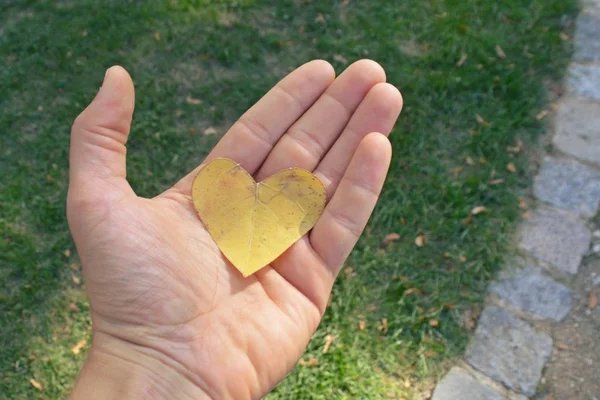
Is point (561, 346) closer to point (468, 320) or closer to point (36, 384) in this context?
point (468, 320)

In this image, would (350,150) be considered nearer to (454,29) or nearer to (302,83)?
(302,83)

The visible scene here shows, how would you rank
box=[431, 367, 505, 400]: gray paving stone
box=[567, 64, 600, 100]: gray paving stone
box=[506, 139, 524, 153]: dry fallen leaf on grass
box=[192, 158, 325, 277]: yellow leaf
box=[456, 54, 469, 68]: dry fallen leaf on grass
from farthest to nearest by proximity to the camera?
box=[456, 54, 469, 68]: dry fallen leaf on grass
box=[567, 64, 600, 100]: gray paving stone
box=[506, 139, 524, 153]: dry fallen leaf on grass
box=[431, 367, 505, 400]: gray paving stone
box=[192, 158, 325, 277]: yellow leaf

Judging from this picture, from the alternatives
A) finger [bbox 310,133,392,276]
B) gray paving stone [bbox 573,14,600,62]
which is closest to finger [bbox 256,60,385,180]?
finger [bbox 310,133,392,276]

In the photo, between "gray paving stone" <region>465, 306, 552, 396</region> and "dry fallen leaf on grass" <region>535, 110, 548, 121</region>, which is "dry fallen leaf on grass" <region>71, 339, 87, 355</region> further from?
"dry fallen leaf on grass" <region>535, 110, 548, 121</region>

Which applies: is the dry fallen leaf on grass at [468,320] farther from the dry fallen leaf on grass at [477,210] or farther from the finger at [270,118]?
the finger at [270,118]

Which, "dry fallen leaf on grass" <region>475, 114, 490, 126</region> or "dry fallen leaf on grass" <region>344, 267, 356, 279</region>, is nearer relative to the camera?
"dry fallen leaf on grass" <region>344, 267, 356, 279</region>

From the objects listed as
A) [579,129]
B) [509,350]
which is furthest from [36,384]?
[579,129]
